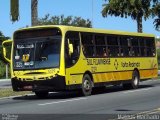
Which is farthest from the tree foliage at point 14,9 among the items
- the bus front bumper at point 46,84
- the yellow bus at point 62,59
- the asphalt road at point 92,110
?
the asphalt road at point 92,110

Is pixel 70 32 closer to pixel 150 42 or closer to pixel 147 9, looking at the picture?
pixel 150 42

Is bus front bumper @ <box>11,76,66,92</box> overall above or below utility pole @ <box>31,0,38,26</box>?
below

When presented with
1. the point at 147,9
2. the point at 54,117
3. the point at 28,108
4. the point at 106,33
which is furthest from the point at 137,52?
the point at 147,9

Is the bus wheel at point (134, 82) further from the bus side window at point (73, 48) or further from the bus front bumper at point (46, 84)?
the bus front bumper at point (46, 84)

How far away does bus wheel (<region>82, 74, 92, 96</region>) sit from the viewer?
75.7ft

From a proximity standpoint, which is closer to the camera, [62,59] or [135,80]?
[62,59]

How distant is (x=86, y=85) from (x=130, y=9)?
74.4 ft

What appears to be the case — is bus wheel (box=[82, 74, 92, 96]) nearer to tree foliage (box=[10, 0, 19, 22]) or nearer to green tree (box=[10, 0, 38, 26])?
green tree (box=[10, 0, 38, 26])

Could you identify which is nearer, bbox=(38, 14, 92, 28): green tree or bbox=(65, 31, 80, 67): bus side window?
bbox=(65, 31, 80, 67): bus side window

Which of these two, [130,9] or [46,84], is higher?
[130,9]

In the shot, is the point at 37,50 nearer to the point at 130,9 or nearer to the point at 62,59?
the point at 62,59

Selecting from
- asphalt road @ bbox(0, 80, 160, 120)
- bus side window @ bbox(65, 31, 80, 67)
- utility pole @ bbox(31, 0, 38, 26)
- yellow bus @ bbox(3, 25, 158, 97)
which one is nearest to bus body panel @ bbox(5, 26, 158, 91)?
yellow bus @ bbox(3, 25, 158, 97)

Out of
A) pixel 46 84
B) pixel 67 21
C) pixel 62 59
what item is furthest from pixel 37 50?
pixel 67 21

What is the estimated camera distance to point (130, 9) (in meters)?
44.9
